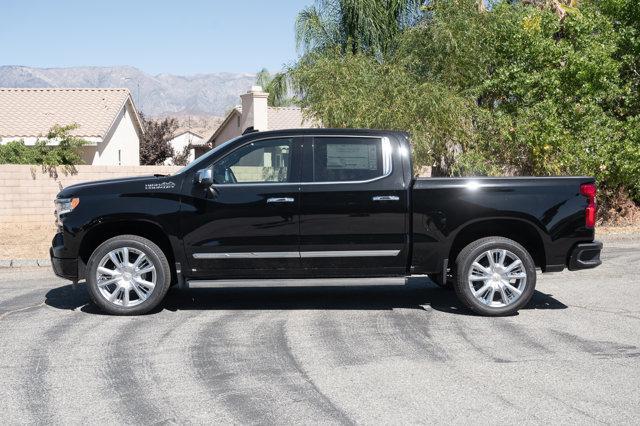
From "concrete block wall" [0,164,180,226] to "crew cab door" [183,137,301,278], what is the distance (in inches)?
494

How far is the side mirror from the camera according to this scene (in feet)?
28.3

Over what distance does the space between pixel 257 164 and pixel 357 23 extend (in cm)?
2081

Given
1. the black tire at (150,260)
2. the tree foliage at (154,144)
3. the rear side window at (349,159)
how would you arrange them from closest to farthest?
the black tire at (150,260), the rear side window at (349,159), the tree foliage at (154,144)

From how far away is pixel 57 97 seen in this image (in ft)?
119

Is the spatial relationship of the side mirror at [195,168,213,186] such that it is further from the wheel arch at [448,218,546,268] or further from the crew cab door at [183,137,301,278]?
the wheel arch at [448,218,546,268]

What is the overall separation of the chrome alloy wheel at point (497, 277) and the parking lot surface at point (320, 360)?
0.81 ft

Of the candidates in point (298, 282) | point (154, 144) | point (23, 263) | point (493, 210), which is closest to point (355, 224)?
point (298, 282)

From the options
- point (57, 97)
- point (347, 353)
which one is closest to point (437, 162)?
point (347, 353)

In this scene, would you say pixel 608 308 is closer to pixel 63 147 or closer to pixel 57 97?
pixel 63 147

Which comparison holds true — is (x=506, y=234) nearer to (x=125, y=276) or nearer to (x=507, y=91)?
(x=125, y=276)

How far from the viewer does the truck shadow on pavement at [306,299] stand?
31.1 ft

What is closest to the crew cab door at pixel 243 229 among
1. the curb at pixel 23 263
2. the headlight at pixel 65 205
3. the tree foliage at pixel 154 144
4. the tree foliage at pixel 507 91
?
the headlight at pixel 65 205

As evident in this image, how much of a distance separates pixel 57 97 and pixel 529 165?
2437 cm

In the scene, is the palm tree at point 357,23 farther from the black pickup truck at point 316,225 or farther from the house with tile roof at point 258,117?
the black pickup truck at point 316,225
